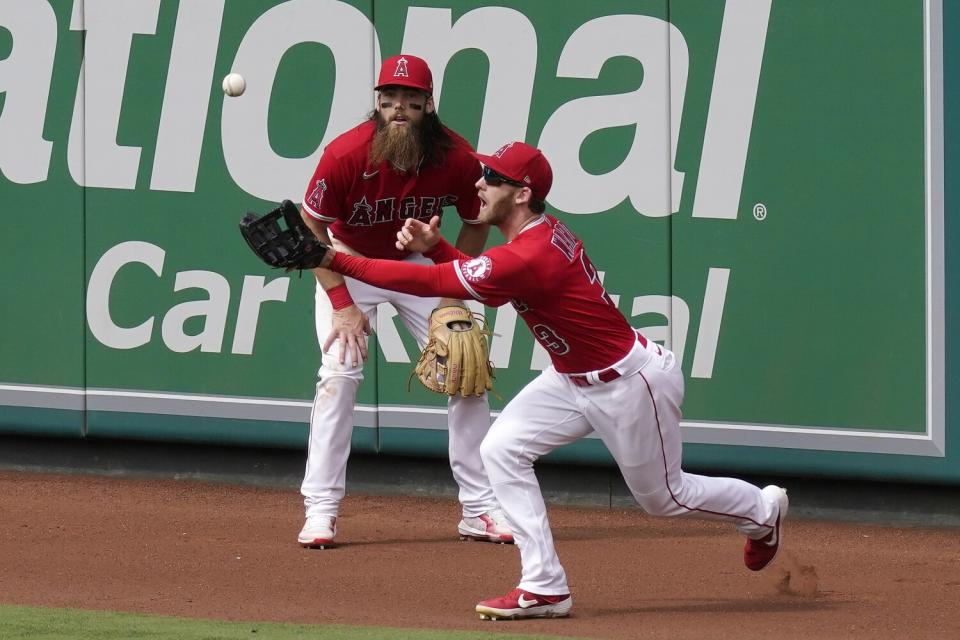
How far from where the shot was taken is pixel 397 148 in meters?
5.80

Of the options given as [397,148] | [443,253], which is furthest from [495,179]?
[397,148]

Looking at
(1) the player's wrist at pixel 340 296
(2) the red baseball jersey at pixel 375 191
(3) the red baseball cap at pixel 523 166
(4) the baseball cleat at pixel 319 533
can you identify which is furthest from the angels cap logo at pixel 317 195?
(4) the baseball cleat at pixel 319 533

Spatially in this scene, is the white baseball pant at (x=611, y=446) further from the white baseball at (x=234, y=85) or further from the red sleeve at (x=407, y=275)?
the white baseball at (x=234, y=85)

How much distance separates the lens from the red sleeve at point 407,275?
4738 millimetres

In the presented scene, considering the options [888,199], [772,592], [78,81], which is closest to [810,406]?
[888,199]

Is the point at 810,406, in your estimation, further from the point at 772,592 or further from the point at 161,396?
the point at 161,396

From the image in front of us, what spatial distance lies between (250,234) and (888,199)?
9.51 ft

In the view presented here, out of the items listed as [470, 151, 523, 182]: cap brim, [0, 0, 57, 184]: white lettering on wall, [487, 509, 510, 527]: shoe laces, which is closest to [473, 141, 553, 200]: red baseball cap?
[470, 151, 523, 182]: cap brim

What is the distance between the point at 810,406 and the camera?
6629 millimetres

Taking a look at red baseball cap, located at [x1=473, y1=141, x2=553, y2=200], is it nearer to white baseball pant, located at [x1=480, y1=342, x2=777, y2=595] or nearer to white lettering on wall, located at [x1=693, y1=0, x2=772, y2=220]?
white baseball pant, located at [x1=480, y1=342, x2=777, y2=595]

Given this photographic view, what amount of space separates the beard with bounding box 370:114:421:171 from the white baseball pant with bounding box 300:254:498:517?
469 millimetres

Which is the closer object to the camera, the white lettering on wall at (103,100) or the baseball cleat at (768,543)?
the baseball cleat at (768,543)

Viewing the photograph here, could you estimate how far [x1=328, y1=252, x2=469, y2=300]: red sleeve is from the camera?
4.74 metres

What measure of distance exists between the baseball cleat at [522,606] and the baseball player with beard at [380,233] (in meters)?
1.28
